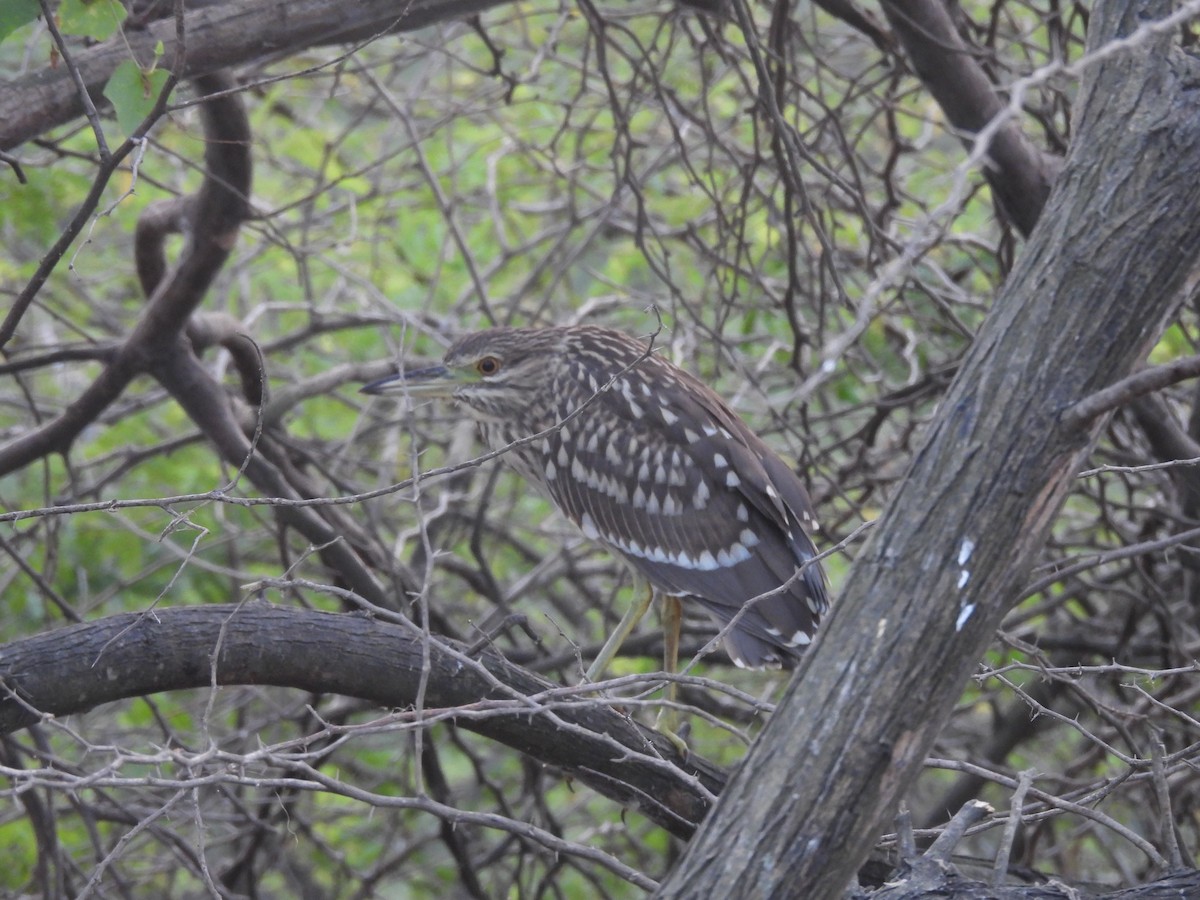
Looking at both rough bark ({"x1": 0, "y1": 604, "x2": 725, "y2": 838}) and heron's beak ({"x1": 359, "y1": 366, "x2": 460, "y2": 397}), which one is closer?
rough bark ({"x1": 0, "y1": 604, "x2": 725, "y2": 838})

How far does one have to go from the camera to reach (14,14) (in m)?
2.31

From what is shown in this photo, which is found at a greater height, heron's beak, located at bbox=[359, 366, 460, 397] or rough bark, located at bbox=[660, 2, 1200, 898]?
heron's beak, located at bbox=[359, 366, 460, 397]

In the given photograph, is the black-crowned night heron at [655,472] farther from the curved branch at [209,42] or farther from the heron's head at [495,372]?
the curved branch at [209,42]

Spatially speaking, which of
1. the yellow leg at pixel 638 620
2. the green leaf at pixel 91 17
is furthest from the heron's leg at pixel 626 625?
the green leaf at pixel 91 17

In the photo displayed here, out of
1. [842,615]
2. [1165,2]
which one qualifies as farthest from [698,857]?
[1165,2]

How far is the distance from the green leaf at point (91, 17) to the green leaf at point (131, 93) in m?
0.16

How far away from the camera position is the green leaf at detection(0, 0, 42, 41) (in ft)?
7.55

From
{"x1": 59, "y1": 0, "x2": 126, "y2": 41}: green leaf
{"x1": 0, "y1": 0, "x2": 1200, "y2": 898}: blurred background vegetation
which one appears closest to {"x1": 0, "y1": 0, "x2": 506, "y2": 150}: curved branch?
{"x1": 59, "y1": 0, "x2": 126, "y2": 41}: green leaf

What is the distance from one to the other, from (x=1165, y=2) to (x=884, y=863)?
1813mm

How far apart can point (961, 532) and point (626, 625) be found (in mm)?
2197

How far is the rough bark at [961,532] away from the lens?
1628 mm

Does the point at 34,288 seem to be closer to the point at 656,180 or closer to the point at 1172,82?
the point at 1172,82

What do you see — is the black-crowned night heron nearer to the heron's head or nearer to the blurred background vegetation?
the heron's head

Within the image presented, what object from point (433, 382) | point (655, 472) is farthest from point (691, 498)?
point (433, 382)
